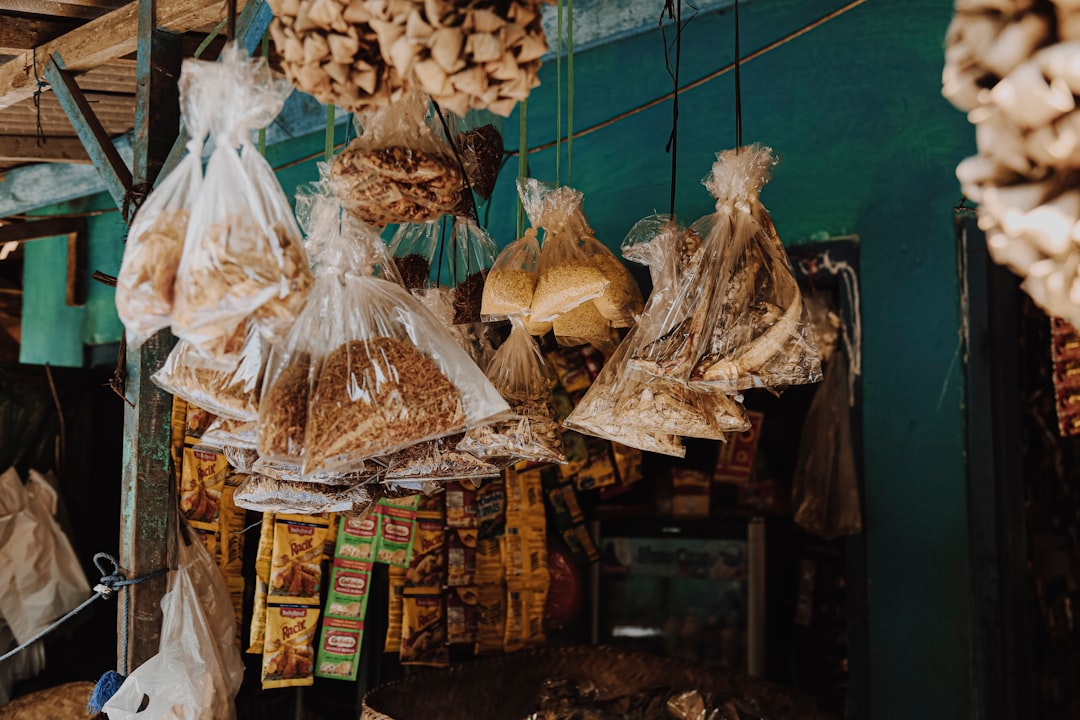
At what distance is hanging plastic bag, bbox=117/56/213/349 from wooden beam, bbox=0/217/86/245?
4.04 m

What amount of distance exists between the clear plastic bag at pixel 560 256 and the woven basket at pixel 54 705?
9.75 ft

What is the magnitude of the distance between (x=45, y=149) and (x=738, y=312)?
161 inches

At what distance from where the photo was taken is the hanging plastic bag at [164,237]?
1.33 metres

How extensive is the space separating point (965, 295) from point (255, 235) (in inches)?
87.0

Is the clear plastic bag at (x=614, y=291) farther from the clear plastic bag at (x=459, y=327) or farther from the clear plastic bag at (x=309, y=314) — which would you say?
the clear plastic bag at (x=309, y=314)

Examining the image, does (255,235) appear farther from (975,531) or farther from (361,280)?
(975,531)

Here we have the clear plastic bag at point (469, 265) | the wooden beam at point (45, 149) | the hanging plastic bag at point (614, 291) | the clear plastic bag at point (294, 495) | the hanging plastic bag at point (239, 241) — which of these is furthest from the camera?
the wooden beam at point (45, 149)

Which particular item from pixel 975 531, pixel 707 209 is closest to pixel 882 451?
pixel 975 531

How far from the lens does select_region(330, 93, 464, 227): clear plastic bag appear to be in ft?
5.15

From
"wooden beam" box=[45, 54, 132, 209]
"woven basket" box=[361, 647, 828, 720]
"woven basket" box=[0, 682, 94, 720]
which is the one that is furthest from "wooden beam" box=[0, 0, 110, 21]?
"woven basket" box=[0, 682, 94, 720]

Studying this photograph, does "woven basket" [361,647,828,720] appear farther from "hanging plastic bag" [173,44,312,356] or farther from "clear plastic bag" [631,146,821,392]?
"hanging plastic bag" [173,44,312,356]

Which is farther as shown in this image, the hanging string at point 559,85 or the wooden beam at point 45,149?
the wooden beam at point 45,149

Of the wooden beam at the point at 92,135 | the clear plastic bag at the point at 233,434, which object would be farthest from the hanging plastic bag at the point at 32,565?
the clear plastic bag at the point at 233,434

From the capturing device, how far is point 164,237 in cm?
136
